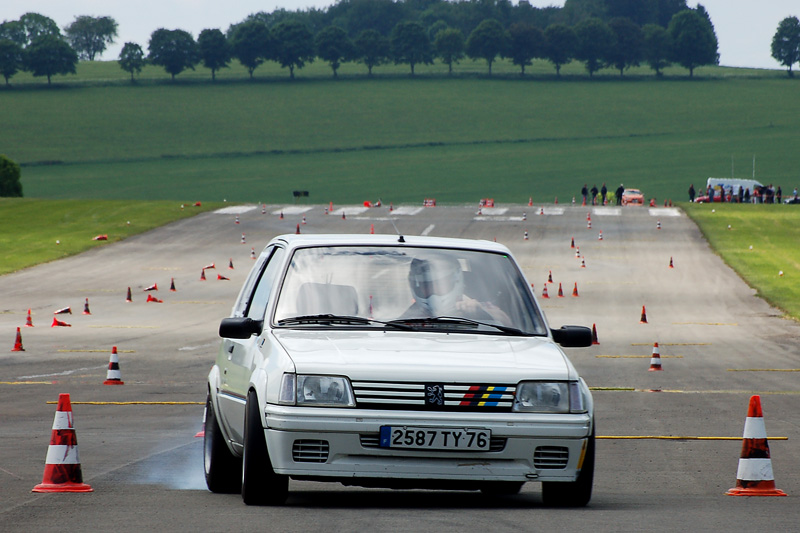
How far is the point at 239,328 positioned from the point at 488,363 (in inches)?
67.6

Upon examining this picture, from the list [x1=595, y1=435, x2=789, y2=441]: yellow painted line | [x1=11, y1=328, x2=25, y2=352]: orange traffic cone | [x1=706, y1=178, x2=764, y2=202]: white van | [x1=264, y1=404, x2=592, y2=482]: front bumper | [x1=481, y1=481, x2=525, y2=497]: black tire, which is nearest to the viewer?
[x1=264, y1=404, x2=592, y2=482]: front bumper

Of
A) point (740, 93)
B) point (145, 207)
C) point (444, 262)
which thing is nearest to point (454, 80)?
point (740, 93)

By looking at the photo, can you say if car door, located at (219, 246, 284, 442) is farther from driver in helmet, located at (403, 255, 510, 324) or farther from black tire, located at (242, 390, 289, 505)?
driver in helmet, located at (403, 255, 510, 324)

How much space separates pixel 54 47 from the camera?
159 metres

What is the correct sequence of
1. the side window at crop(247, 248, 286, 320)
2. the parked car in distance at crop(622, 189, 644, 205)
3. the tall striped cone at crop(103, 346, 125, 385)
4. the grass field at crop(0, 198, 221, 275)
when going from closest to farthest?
1. the side window at crop(247, 248, 286, 320)
2. the tall striped cone at crop(103, 346, 125, 385)
3. the grass field at crop(0, 198, 221, 275)
4. the parked car in distance at crop(622, 189, 644, 205)

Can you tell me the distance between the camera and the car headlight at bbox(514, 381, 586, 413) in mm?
7656

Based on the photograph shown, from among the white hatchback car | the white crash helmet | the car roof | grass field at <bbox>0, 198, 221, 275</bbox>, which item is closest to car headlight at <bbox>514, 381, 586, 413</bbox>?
the white hatchback car

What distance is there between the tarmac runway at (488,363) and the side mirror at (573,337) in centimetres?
104

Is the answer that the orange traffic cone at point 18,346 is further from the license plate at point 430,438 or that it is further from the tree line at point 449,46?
the tree line at point 449,46

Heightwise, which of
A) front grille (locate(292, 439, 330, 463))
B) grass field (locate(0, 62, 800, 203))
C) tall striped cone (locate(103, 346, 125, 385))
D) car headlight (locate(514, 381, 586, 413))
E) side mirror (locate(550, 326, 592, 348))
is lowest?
grass field (locate(0, 62, 800, 203))

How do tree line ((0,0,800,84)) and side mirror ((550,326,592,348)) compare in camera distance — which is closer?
side mirror ((550,326,592,348))

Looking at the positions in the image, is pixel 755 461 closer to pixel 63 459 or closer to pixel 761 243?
pixel 63 459

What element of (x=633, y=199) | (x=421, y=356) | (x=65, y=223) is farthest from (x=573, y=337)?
(x=633, y=199)

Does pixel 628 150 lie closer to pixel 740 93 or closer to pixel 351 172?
pixel 351 172
